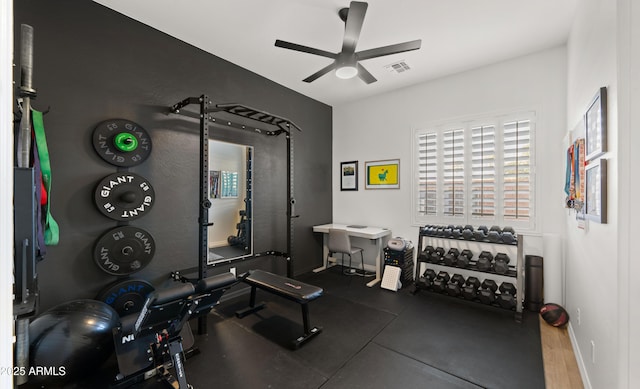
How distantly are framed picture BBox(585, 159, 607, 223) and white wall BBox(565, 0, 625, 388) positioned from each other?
0.15 ft

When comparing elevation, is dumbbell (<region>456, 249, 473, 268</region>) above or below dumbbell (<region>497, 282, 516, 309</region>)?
above

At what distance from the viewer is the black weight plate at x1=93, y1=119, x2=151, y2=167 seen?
2.40 metres

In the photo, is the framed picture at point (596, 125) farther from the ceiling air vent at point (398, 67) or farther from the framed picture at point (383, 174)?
the framed picture at point (383, 174)

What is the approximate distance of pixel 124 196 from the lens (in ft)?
8.02

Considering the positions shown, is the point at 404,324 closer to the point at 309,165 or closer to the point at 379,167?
the point at 379,167

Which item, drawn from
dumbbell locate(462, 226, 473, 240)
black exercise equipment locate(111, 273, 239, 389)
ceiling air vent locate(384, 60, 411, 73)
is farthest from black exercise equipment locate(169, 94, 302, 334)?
dumbbell locate(462, 226, 473, 240)

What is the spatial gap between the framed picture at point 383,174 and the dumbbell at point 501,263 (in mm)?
1716

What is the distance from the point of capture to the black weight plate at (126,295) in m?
2.38

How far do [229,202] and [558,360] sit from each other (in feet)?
12.1

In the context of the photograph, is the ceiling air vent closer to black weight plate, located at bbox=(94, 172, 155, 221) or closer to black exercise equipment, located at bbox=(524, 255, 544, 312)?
black exercise equipment, located at bbox=(524, 255, 544, 312)

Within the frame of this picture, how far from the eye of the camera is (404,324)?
2.79 m

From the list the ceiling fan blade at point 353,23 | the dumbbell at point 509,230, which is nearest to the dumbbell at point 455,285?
the dumbbell at point 509,230

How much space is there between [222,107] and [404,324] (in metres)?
3.08

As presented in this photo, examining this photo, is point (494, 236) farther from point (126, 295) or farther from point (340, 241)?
point (126, 295)
